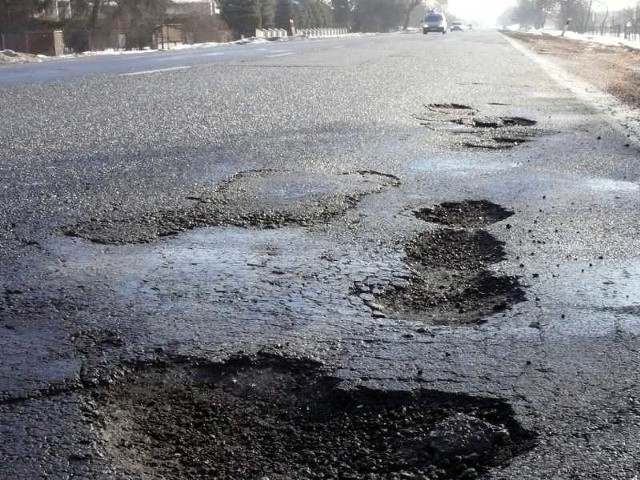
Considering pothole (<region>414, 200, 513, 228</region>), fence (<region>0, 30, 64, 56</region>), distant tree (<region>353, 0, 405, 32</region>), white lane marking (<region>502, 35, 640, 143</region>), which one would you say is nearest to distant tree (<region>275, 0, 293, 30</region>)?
distant tree (<region>353, 0, 405, 32</region>)

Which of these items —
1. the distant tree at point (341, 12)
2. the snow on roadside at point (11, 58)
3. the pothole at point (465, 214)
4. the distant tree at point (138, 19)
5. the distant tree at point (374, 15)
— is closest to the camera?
the pothole at point (465, 214)

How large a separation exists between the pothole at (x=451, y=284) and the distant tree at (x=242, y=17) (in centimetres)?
5145

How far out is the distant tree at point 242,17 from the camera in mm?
53188

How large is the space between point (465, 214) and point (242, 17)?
51.7m

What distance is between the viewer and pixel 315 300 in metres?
2.65

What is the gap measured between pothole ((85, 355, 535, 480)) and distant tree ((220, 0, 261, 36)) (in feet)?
173

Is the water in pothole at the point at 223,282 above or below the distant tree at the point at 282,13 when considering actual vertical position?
below

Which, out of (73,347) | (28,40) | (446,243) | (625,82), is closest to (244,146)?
(446,243)

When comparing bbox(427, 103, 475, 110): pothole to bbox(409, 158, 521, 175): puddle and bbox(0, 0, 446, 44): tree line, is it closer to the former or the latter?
bbox(409, 158, 521, 175): puddle

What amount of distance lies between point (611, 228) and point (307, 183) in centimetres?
162

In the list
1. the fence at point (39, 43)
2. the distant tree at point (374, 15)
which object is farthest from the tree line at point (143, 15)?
the distant tree at point (374, 15)

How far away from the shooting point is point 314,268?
2.98 meters

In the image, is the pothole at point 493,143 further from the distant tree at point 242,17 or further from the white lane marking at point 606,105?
the distant tree at point 242,17

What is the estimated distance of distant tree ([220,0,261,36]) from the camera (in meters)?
53.2
